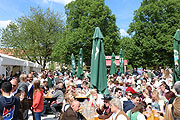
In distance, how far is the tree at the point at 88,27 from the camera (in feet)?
87.6

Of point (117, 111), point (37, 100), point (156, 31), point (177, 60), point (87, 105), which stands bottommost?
point (87, 105)

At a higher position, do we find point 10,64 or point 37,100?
point 10,64

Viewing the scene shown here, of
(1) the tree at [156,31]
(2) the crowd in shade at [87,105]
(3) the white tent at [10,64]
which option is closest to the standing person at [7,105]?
(2) the crowd in shade at [87,105]

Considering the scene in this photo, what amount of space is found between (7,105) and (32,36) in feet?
101

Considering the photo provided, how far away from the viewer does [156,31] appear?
2555cm

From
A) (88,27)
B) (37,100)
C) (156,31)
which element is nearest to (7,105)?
(37,100)

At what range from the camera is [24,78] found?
5797 mm

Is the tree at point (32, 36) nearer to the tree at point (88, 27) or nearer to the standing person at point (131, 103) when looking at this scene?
the tree at point (88, 27)

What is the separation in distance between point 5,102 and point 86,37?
2395 cm

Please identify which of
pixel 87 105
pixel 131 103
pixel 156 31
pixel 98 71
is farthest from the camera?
pixel 156 31

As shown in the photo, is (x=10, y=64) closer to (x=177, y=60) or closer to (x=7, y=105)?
(x=7, y=105)

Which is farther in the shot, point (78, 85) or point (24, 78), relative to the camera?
point (78, 85)

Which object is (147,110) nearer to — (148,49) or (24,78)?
(24,78)

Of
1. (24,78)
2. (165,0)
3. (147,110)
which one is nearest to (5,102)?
(24,78)
